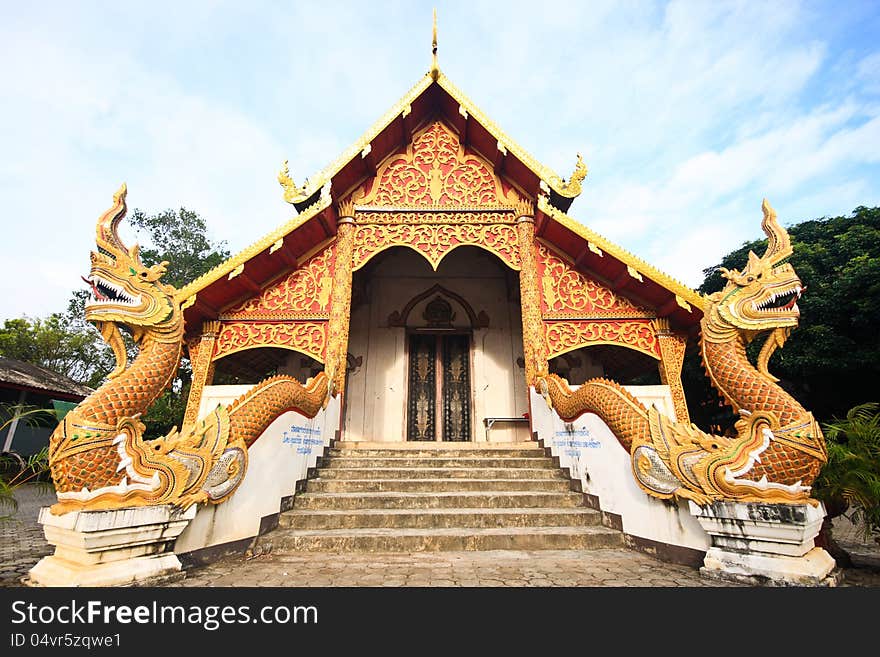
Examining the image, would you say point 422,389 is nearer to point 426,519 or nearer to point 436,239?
point 436,239

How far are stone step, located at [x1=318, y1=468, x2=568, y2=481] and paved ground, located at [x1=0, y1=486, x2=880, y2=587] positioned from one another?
51.9 inches

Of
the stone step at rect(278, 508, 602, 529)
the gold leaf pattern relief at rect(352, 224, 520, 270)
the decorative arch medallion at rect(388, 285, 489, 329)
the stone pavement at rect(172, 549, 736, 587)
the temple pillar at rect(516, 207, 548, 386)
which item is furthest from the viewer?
the decorative arch medallion at rect(388, 285, 489, 329)

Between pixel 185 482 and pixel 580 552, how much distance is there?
3.12 meters

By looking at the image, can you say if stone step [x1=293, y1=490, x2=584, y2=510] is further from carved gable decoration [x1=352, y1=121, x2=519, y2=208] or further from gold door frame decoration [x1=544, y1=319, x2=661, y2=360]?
carved gable decoration [x1=352, y1=121, x2=519, y2=208]

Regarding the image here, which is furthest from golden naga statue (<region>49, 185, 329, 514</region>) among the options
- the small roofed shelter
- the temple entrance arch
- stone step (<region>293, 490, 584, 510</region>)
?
the small roofed shelter

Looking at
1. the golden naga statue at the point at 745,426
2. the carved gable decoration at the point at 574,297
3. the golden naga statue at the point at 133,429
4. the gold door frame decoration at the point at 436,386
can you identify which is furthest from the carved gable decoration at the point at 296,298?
the golden naga statue at the point at 745,426

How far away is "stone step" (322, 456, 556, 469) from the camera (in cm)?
494

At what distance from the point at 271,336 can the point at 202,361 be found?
1076 mm

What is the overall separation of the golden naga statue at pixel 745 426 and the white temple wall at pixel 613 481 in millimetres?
160

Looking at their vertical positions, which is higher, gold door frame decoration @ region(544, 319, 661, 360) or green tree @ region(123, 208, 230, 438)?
green tree @ region(123, 208, 230, 438)

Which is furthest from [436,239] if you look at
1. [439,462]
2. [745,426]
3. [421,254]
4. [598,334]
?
[745,426]

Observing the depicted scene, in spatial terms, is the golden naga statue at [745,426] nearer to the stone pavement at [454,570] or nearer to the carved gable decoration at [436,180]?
the stone pavement at [454,570]

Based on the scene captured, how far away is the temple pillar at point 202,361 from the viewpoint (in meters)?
6.00
